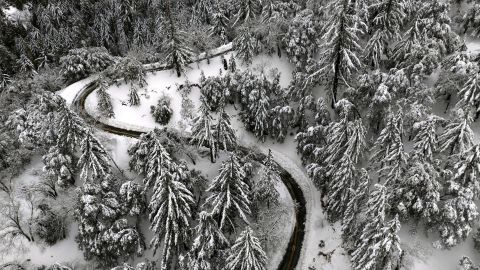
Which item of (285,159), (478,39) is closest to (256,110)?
(285,159)

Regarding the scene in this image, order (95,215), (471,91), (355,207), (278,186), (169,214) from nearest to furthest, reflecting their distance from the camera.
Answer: (355,207) → (169,214) → (95,215) → (471,91) → (278,186)

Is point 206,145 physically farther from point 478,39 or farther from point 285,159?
point 478,39

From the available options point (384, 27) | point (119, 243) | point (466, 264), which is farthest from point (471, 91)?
point (119, 243)

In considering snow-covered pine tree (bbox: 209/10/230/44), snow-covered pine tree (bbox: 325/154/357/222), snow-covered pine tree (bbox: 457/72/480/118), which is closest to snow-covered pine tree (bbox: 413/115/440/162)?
snow-covered pine tree (bbox: 457/72/480/118)

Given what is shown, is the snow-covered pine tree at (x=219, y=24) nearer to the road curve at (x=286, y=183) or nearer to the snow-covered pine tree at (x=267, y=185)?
the road curve at (x=286, y=183)

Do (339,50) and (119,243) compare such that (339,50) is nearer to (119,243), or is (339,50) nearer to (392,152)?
(392,152)

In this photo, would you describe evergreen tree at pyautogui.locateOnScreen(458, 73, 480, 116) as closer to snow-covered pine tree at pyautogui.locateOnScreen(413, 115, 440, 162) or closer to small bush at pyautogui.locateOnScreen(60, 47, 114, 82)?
snow-covered pine tree at pyautogui.locateOnScreen(413, 115, 440, 162)

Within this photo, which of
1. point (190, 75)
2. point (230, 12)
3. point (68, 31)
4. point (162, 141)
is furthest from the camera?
point (68, 31)

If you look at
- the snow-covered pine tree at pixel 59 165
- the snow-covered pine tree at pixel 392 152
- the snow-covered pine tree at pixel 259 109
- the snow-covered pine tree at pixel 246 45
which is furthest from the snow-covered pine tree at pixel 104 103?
the snow-covered pine tree at pixel 392 152
